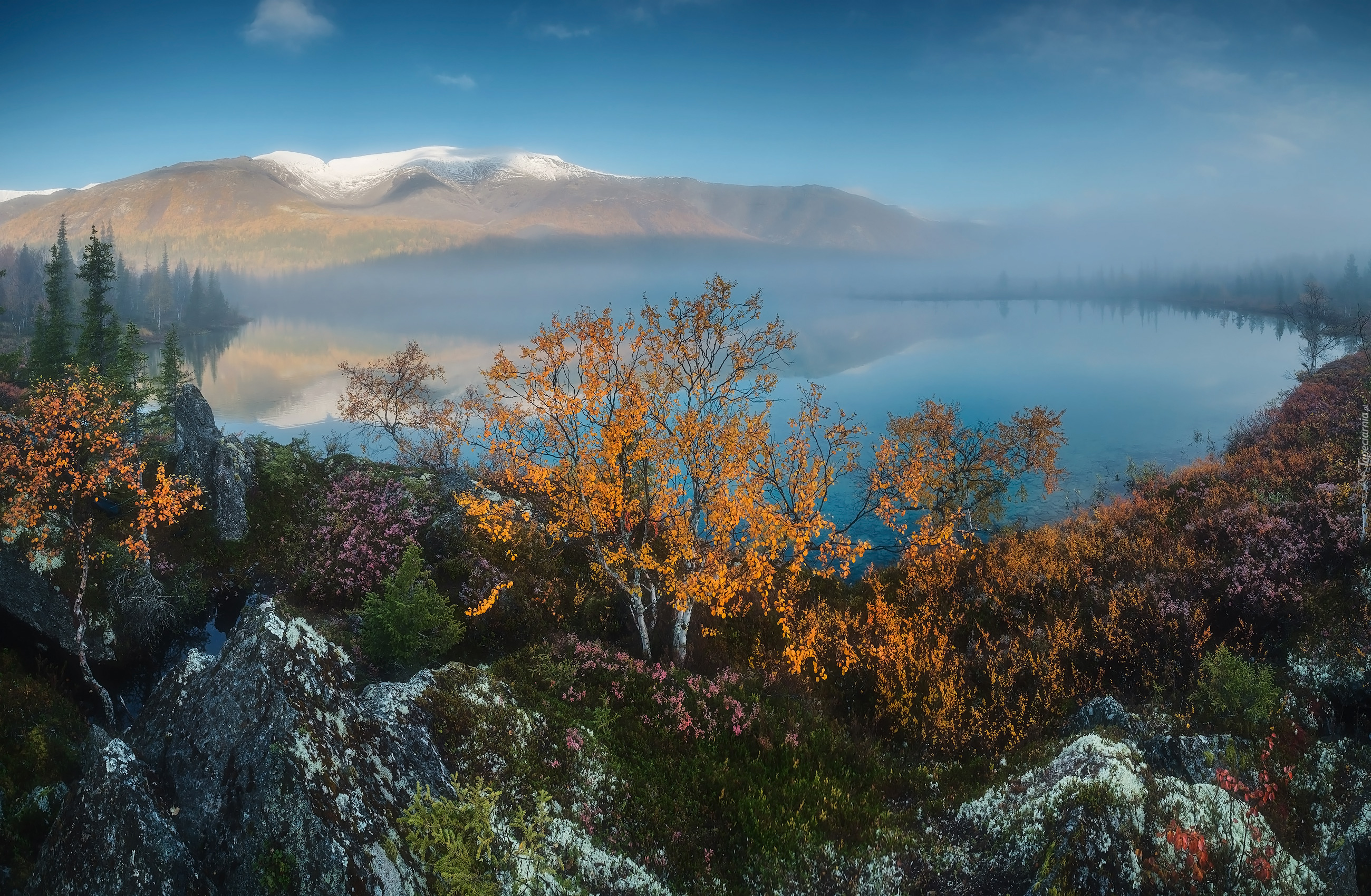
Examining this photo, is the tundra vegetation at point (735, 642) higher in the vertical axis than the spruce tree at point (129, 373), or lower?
lower

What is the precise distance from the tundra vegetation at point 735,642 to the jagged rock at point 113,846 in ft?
4.26

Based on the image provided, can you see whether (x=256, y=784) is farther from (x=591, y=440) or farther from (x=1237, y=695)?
(x=1237, y=695)

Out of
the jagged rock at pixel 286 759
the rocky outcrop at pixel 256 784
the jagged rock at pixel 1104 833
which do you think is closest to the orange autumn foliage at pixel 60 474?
the jagged rock at pixel 286 759

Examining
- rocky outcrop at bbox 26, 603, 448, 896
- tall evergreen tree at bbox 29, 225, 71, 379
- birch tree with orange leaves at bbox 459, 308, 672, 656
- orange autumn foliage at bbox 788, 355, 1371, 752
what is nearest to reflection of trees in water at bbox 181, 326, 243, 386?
tall evergreen tree at bbox 29, 225, 71, 379

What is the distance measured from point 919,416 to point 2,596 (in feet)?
140

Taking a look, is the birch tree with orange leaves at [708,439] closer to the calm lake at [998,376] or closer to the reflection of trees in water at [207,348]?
the calm lake at [998,376]

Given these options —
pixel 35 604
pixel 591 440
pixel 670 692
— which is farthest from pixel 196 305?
pixel 670 692

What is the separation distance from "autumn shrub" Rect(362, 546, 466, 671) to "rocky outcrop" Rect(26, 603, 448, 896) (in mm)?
4621

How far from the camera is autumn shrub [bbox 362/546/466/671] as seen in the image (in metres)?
15.6

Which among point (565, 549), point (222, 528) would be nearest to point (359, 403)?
point (222, 528)

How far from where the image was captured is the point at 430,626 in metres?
16.3

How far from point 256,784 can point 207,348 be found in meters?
177

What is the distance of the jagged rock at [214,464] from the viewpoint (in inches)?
929

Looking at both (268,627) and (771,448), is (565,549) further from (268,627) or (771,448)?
(268,627)
